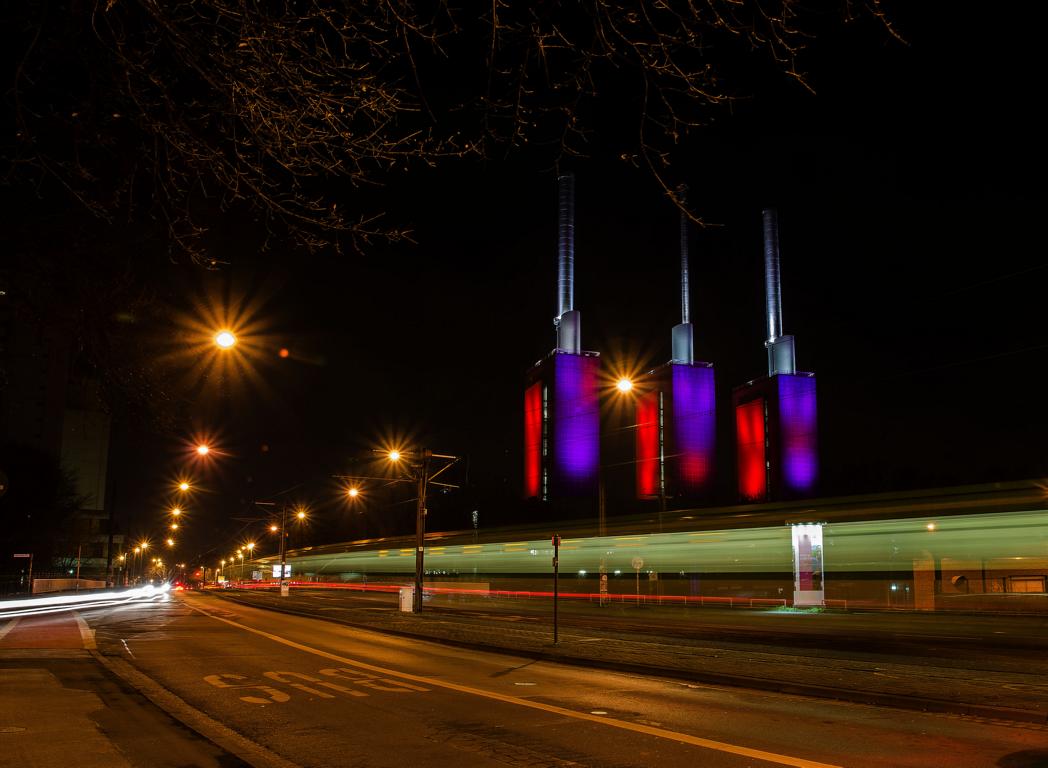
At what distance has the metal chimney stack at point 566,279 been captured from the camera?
132 m

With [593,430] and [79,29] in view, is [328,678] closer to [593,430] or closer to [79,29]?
[79,29]

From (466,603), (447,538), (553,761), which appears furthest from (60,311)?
(447,538)

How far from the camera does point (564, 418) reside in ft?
416

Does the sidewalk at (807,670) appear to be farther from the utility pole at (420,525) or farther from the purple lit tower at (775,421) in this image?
the purple lit tower at (775,421)

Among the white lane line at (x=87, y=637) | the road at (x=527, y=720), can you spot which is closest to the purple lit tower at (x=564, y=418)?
the white lane line at (x=87, y=637)

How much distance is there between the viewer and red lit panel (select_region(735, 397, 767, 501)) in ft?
418

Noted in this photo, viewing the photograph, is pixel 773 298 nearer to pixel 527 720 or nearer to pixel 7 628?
pixel 7 628

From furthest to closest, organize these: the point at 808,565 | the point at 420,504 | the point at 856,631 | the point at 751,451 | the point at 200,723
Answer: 1. the point at 751,451
2. the point at 420,504
3. the point at 808,565
4. the point at 856,631
5. the point at 200,723

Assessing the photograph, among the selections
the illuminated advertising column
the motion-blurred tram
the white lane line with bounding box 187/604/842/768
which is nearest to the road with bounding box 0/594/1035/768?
the white lane line with bounding box 187/604/842/768

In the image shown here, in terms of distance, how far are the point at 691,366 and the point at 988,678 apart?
11962 centimetres

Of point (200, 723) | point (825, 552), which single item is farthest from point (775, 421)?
point (200, 723)

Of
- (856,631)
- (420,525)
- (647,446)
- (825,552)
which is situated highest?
(647,446)

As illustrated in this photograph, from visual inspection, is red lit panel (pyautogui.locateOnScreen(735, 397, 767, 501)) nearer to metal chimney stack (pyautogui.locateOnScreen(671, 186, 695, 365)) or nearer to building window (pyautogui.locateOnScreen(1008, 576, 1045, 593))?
metal chimney stack (pyautogui.locateOnScreen(671, 186, 695, 365))

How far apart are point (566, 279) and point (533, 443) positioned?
26663 mm
